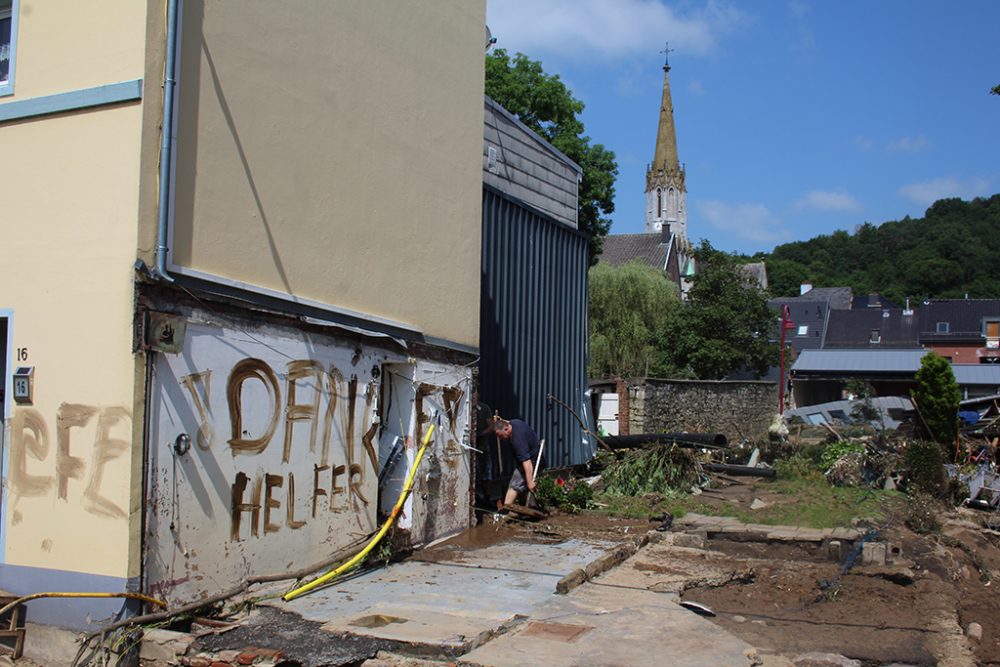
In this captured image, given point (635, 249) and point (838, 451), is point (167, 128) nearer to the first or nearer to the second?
point (838, 451)

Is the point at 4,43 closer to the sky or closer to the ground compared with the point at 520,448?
closer to the sky

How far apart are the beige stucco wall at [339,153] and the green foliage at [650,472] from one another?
4.68 metres

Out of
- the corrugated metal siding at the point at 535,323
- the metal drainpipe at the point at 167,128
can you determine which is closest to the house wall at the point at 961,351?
the corrugated metal siding at the point at 535,323

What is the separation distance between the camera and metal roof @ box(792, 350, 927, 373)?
37281mm

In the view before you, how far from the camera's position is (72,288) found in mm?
6484

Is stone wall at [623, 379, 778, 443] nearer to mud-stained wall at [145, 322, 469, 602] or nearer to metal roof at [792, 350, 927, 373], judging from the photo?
metal roof at [792, 350, 927, 373]

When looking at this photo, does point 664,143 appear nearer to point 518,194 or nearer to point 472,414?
point 518,194

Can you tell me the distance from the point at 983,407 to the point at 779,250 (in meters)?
104

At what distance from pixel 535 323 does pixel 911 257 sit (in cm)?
10809

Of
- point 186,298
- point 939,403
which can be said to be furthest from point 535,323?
point 939,403

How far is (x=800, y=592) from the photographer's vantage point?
27.0ft

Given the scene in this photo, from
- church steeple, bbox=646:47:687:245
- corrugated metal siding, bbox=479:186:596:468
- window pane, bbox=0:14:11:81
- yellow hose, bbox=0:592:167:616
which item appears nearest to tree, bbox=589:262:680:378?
corrugated metal siding, bbox=479:186:596:468

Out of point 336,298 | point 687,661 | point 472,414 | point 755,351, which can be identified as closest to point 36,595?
point 336,298

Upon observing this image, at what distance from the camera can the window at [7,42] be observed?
7047mm
